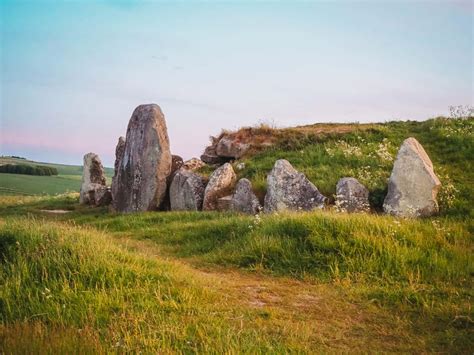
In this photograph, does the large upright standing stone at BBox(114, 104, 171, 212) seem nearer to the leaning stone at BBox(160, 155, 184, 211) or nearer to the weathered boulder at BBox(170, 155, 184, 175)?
the leaning stone at BBox(160, 155, 184, 211)

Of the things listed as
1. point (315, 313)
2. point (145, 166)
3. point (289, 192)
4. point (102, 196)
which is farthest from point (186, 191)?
point (315, 313)

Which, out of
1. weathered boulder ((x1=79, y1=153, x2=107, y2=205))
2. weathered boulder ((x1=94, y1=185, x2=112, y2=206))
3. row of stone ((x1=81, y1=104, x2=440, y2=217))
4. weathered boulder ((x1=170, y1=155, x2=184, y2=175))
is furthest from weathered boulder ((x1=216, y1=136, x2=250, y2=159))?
weathered boulder ((x1=79, y1=153, x2=107, y2=205))

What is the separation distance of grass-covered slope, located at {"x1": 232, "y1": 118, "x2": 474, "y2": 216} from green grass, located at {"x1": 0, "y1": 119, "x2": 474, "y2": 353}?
9.31 ft

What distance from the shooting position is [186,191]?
60.6 feet

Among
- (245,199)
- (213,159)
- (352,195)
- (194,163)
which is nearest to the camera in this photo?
(352,195)

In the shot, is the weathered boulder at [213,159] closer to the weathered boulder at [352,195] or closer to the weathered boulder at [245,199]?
the weathered boulder at [245,199]

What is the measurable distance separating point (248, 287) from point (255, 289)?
143 mm

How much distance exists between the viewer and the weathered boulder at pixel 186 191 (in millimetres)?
18328

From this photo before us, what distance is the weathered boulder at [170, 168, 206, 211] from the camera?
1833 centimetres

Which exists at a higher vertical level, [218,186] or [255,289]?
[218,186]

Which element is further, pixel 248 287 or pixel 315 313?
pixel 248 287

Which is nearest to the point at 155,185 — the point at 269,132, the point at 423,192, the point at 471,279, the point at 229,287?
the point at 269,132

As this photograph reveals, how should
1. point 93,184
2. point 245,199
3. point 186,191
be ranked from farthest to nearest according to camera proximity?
point 93,184 < point 186,191 < point 245,199

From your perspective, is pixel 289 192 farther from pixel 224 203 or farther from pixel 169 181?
pixel 169 181
